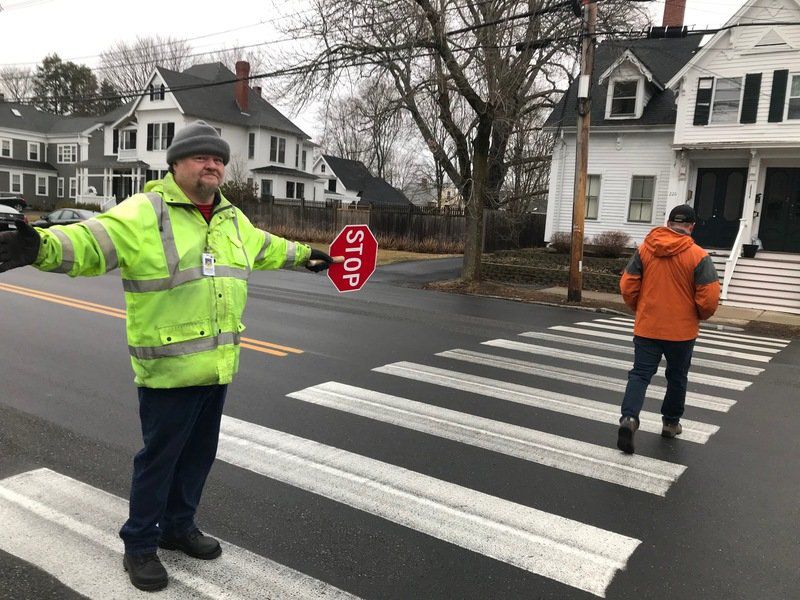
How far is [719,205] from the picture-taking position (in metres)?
21.8

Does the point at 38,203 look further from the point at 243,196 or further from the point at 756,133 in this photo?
the point at 756,133

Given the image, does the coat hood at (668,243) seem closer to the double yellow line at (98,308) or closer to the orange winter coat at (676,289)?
the orange winter coat at (676,289)

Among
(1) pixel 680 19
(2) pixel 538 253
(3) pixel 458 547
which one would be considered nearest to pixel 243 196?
(2) pixel 538 253

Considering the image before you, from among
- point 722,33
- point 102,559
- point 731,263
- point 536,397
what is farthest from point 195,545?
point 722,33

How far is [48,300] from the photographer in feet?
36.2

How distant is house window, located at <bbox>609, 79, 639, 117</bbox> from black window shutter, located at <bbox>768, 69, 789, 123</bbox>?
497cm

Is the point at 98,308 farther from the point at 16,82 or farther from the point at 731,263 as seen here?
the point at 16,82

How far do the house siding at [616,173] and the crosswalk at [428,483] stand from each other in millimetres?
16607

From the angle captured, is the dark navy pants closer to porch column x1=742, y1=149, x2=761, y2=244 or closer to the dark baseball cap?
the dark baseball cap

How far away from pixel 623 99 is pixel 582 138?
1058 cm

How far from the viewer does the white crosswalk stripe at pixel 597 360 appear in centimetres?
775

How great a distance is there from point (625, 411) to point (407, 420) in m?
1.85

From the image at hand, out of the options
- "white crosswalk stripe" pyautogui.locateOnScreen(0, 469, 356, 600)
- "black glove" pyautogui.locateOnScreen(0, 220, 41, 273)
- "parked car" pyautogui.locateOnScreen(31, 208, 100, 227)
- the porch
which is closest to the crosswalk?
"white crosswalk stripe" pyautogui.locateOnScreen(0, 469, 356, 600)

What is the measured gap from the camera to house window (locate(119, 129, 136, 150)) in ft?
152
